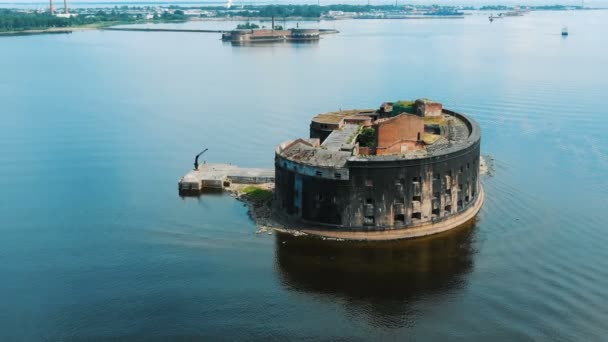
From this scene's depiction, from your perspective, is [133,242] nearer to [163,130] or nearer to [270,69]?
[163,130]

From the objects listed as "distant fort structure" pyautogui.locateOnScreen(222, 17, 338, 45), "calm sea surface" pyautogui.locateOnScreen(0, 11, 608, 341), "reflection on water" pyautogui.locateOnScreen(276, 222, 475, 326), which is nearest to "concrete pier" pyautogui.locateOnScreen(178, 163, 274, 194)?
"calm sea surface" pyautogui.locateOnScreen(0, 11, 608, 341)

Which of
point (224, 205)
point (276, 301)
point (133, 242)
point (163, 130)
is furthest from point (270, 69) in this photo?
point (276, 301)

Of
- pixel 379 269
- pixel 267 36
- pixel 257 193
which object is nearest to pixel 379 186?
pixel 379 269

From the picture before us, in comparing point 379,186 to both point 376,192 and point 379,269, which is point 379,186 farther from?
point 379,269

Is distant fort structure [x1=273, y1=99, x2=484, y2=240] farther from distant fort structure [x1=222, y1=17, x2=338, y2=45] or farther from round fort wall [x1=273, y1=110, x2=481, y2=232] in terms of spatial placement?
distant fort structure [x1=222, y1=17, x2=338, y2=45]

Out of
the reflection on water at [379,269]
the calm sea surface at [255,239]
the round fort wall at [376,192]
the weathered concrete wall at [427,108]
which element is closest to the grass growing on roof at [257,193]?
the calm sea surface at [255,239]
